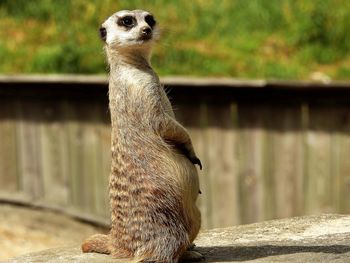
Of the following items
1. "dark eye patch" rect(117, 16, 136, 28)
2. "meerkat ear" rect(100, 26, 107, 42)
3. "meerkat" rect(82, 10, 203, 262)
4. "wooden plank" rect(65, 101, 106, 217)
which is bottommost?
"wooden plank" rect(65, 101, 106, 217)

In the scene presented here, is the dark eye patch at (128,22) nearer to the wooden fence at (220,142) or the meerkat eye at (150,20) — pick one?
the meerkat eye at (150,20)

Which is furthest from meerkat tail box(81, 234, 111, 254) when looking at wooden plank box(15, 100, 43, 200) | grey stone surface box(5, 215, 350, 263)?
wooden plank box(15, 100, 43, 200)

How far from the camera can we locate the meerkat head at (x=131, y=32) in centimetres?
480

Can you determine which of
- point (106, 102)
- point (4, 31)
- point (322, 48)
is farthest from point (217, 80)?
point (4, 31)

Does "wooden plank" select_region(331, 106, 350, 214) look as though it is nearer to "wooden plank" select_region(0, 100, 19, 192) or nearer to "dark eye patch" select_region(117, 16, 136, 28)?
"wooden plank" select_region(0, 100, 19, 192)

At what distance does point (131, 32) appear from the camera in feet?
15.8

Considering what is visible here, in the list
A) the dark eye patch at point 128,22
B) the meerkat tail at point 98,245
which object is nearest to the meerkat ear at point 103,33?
the dark eye patch at point 128,22

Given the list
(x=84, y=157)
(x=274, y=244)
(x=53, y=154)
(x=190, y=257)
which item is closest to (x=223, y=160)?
(x=84, y=157)

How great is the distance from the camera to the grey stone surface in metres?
4.93

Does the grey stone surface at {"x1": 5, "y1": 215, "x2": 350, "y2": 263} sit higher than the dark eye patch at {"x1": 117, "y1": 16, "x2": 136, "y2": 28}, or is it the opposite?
the dark eye patch at {"x1": 117, "y1": 16, "x2": 136, "y2": 28}

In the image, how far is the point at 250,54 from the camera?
1024cm

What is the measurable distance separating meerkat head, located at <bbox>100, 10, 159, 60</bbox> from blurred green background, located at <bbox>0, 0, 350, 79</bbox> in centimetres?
495

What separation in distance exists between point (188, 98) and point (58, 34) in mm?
3258

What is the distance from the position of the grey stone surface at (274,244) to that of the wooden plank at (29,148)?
12.1ft
